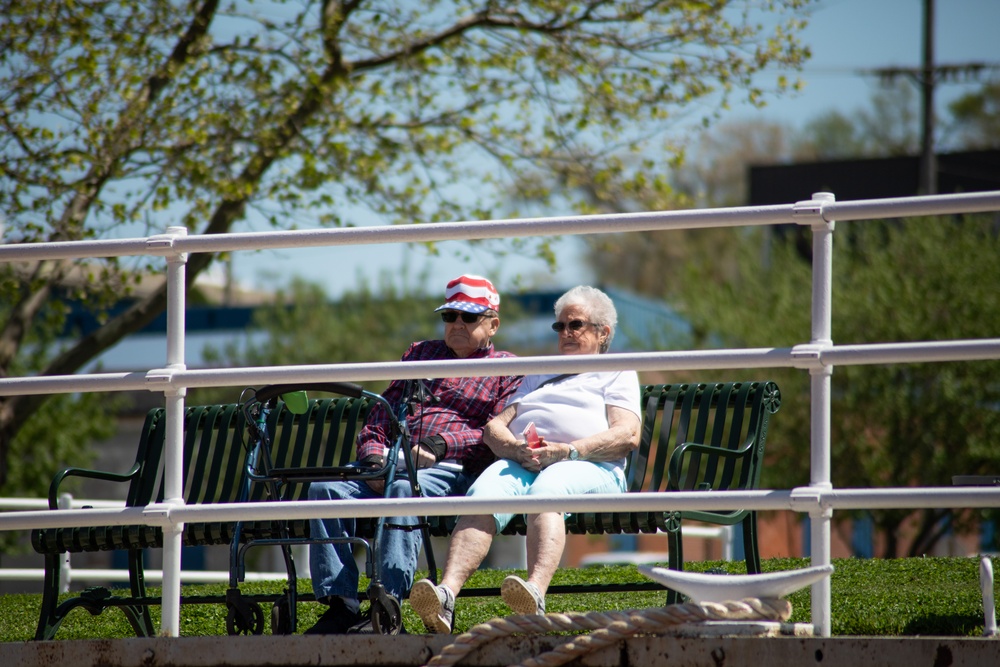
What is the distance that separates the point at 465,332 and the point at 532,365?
177 cm

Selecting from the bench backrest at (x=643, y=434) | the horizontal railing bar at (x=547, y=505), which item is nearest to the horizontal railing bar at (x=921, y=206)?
the horizontal railing bar at (x=547, y=505)

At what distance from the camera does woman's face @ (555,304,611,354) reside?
528cm

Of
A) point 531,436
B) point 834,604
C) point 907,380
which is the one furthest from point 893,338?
point 531,436

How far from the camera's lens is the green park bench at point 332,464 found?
15.2 ft

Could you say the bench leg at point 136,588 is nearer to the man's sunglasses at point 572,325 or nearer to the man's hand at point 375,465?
the man's hand at point 375,465

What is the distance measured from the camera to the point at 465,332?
543 centimetres

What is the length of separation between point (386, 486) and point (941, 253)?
Result: 63.6 feet

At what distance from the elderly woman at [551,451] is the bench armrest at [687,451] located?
34 cm

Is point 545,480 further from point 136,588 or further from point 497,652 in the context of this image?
point 136,588

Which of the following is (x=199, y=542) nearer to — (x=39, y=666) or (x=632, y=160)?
(x=39, y=666)

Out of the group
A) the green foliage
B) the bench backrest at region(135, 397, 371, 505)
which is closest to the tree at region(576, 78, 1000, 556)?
the green foliage

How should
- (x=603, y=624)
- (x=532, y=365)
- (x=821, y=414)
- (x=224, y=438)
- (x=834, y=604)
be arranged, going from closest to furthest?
(x=603, y=624) → (x=821, y=414) → (x=532, y=365) → (x=834, y=604) → (x=224, y=438)

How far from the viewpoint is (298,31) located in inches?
460

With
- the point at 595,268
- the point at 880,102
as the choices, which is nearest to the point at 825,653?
the point at 880,102
